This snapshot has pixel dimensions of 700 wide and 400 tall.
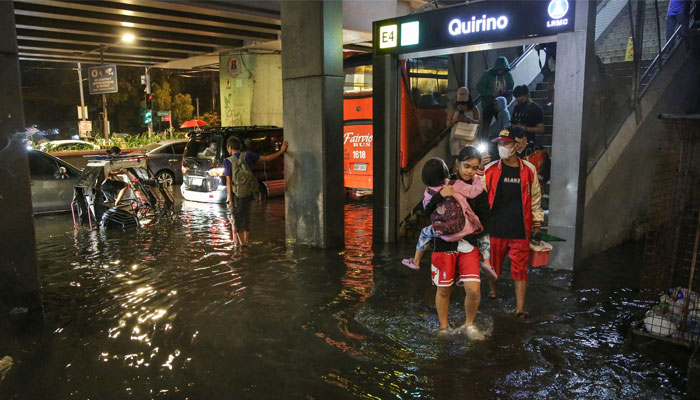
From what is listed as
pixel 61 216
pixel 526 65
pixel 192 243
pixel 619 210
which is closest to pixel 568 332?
pixel 619 210

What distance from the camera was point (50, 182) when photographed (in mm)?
12203

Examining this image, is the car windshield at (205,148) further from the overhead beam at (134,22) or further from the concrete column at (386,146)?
the concrete column at (386,146)

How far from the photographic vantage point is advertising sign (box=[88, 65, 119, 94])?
20.8 meters

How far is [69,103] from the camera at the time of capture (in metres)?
41.0

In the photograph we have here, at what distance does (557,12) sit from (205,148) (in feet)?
29.6

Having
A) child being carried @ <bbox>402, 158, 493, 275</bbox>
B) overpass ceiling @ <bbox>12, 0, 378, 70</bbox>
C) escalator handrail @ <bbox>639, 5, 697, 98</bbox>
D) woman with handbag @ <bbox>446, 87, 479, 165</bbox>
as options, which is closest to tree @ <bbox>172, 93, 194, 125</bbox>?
overpass ceiling @ <bbox>12, 0, 378, 70</bbox>

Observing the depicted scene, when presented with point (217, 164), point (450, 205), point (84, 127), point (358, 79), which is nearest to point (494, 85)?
point (358, 79)

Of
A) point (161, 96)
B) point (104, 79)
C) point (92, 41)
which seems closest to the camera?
point (92, 41)

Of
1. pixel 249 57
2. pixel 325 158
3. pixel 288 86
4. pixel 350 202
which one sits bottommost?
pixel 350 202

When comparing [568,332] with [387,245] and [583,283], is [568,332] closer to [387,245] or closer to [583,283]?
[583,283]

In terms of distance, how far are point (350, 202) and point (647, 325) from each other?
9.89 metres

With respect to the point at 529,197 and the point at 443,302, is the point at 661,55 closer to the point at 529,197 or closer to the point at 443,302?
Result: the point at 529,197

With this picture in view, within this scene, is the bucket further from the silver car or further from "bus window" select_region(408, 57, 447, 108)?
the silver car

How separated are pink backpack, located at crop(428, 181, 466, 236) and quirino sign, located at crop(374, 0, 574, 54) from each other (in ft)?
10.8
